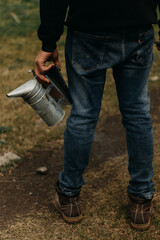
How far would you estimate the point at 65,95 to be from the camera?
225 cm

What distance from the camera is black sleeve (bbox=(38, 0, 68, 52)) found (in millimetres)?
1975

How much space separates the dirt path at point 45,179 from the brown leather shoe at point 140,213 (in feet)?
1.24

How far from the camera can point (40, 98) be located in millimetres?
2184

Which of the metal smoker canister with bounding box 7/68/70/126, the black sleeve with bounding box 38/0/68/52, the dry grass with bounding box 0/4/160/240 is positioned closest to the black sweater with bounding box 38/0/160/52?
the black sleeve with bounding box 38/0/68/52

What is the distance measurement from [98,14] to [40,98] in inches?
24.2

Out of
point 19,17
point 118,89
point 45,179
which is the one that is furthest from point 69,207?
point 19,17

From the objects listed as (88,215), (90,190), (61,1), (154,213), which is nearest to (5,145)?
(90,190)

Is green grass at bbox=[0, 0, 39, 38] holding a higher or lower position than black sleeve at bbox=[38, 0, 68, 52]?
lower

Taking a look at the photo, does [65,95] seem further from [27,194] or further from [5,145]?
[5,145]

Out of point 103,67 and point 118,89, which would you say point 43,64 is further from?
point 118,89

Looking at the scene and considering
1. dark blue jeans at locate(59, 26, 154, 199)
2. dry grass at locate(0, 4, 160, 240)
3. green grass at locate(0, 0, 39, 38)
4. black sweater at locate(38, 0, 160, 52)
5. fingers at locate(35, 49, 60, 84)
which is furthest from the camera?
green grass at locate(0, 0, 39, 38)

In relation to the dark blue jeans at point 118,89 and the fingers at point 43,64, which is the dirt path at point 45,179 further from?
the fingers at point 43,64

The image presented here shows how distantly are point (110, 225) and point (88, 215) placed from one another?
181 millimetres

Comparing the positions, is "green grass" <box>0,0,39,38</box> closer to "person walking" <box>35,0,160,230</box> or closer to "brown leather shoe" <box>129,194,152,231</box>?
"person walking" <box>35,0,160,230</box>
